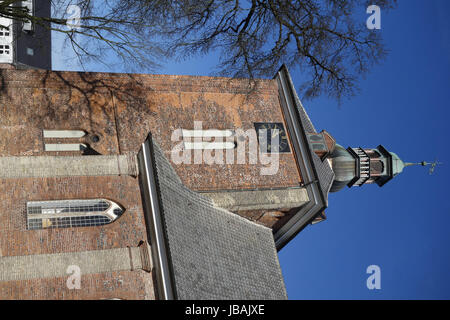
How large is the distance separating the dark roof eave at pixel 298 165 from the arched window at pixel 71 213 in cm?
816

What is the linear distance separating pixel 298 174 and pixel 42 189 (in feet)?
34.2

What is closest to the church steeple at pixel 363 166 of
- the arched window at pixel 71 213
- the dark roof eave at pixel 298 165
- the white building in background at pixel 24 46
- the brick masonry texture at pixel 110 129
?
the dark roof eave at pixel 298 165

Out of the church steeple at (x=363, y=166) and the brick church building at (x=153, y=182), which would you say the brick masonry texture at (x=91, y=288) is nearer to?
the brick church building at (x=153, y=182)

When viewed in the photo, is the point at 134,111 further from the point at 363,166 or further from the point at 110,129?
the point at 363,166

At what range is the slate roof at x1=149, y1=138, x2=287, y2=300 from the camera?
13.9m

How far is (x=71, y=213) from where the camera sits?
15070mm

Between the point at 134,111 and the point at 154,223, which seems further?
the point at 134,111

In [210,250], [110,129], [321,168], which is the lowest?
[210,250]

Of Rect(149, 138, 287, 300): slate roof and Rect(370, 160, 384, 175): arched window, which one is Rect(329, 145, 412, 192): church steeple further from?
Rect(149, 138, 287, 300): slate roof

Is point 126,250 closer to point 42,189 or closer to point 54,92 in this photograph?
point 42,189

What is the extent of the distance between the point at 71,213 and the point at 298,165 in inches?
384

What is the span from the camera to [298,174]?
19812 mm

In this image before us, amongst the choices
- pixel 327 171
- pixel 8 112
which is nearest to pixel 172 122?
pixel 8 112

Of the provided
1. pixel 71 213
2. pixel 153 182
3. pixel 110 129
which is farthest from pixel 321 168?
pixel 71 213
